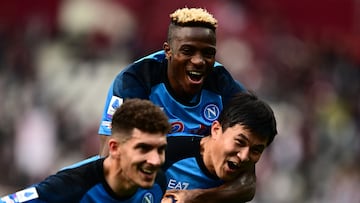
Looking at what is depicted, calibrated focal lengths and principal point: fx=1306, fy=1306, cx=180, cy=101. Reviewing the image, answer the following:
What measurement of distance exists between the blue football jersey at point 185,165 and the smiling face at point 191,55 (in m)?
0.44

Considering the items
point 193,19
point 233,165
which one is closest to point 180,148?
point 233,165

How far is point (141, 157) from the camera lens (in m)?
8.12

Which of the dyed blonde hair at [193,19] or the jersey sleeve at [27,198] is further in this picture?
the dyed blonde hair at [193,19]

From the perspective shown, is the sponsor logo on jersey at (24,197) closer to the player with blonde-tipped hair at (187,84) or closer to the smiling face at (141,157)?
the smiling face at (141,157)

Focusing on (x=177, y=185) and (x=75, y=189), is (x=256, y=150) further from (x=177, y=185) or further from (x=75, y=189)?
(x=75, y=189)

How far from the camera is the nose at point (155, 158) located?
26.5 ft

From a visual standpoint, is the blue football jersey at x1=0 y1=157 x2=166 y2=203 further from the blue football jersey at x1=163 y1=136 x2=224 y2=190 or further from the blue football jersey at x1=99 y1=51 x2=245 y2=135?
the blue football jersey at x1=99 y1=51 x2=245 y2=135

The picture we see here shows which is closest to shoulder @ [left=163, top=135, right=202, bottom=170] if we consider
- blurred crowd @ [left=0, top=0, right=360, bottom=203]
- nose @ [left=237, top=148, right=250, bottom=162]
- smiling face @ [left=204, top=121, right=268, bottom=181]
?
smiling face @ [left=204, top=121, right=268, bottom=181]

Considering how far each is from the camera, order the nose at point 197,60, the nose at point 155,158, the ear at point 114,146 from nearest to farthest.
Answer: the nose at point 155,158 < the ear at point 114,146 < the nose at point 197,60

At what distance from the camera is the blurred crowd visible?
1766 cm

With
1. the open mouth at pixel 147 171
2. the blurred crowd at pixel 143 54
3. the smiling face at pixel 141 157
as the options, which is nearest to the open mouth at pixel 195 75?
the smiling face at pixel 141 157

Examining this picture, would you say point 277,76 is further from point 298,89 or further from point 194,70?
point 194,70

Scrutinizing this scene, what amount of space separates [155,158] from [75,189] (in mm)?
552

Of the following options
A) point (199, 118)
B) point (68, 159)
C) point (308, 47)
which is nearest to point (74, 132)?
point (68, 159)
